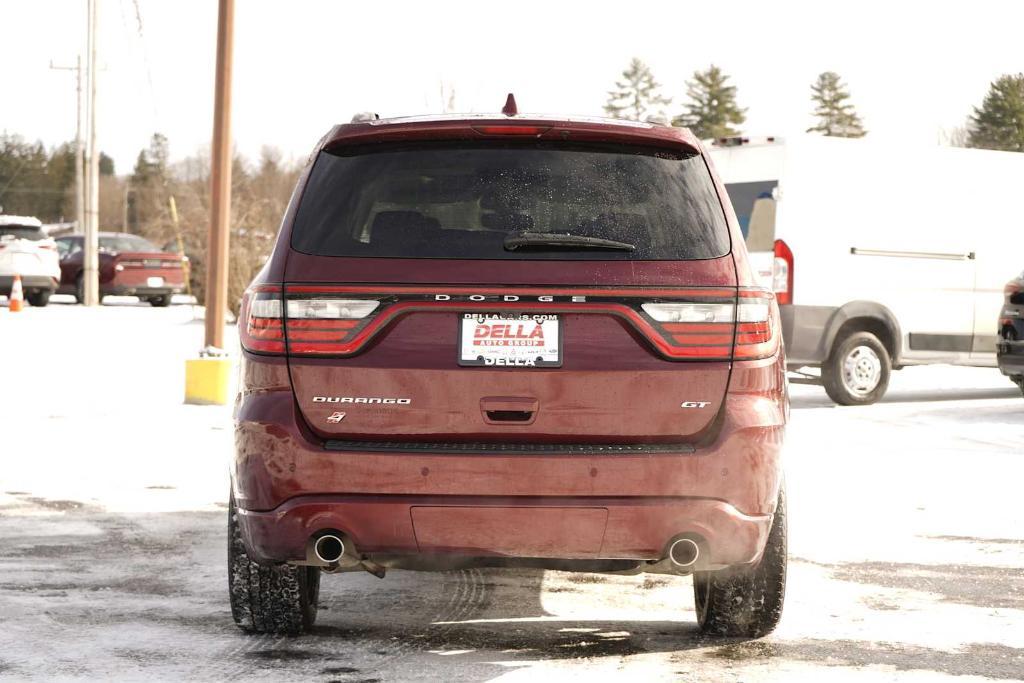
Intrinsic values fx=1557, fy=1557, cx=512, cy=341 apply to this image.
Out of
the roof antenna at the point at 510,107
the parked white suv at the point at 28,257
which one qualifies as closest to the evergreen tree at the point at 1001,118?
the parked white suv at the point at 28,257

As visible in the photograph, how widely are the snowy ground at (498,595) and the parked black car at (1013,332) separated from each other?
76.0 inches

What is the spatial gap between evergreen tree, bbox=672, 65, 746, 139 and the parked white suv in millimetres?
76911

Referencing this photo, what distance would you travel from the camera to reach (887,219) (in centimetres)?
1426

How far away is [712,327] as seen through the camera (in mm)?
4785

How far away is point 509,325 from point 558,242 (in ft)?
0.99

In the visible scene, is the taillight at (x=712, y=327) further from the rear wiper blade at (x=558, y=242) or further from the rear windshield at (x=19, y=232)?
the rear windshield at (x=19, y=232)

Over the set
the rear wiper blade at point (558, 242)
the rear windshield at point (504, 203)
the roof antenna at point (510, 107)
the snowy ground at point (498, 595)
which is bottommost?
the snowy ground at point (498, 595)

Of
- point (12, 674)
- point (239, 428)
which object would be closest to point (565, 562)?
point (239, 428)

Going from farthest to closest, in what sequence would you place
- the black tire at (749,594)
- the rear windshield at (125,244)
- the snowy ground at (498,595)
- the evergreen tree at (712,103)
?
the evergreen tree at (712,103)
the rear windshield at (125,244)
the black tire at (749,594)
the snowy ground at (498,595)

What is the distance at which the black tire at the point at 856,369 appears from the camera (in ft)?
47.5

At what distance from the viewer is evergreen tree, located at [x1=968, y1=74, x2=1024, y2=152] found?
52250mm

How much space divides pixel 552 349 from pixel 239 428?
1022 millimetres

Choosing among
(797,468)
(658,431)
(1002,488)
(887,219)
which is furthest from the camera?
(887,219)

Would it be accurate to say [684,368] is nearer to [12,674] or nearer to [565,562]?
[565,562]
